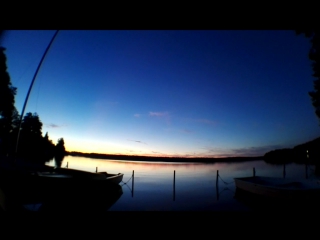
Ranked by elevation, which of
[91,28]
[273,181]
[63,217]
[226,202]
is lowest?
[226,202]

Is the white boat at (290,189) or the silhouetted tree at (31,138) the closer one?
the white boat at (290,189)

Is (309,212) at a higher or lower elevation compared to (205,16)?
lower

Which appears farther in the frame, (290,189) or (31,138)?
(31,138)

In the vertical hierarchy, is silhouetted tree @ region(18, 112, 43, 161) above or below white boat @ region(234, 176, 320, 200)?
above

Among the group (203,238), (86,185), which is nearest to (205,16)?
(203,238)

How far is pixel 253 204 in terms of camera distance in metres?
10.3

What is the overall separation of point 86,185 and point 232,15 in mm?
8401

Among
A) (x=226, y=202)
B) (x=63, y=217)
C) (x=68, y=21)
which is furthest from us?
(x=226, y=202)

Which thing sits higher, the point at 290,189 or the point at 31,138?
the point at 31,138

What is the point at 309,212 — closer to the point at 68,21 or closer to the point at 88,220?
the point at 88,220

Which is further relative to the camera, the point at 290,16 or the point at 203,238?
the point at 290,16

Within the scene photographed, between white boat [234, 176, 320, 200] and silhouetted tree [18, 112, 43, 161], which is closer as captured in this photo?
white boat [234, 176, 320, 200]

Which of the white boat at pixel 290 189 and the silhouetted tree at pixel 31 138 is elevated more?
the silhouetted tree at pixel 31 138

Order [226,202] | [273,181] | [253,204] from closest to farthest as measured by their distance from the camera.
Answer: [253,204]
[273,181]
[226,202]
